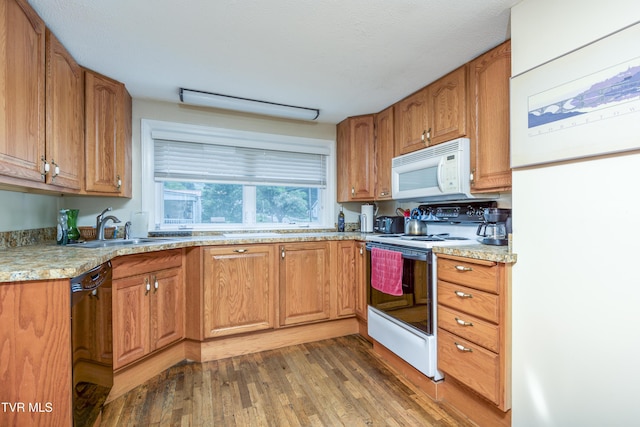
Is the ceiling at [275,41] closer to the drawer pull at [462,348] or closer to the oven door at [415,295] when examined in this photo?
the oven door at [415,295]

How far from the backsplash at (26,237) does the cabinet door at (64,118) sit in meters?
0.41

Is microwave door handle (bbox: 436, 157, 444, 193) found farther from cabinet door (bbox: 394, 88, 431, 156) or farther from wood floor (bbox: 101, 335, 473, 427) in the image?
wood floor (bbox: 101, 335, 473, 427)

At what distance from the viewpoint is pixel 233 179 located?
9.76 feet

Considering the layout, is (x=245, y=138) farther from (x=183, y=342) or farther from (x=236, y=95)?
(x=183, y=342)

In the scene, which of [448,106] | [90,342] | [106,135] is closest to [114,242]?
[106,135]

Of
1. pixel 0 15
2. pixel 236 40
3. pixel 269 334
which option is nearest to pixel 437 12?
pixel 236 40

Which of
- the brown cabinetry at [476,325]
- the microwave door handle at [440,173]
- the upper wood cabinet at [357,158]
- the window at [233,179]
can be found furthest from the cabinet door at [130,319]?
the microwave door handle at [440,173]

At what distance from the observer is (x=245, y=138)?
2986 mm

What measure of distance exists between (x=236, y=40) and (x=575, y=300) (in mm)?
2151

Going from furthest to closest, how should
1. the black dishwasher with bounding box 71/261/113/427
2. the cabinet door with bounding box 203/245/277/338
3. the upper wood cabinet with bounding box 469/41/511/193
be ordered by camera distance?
the cabinet door with bounding box 203/245/277/338, the upper wood cabinet with bounding box 469/41/511/193, the black dishwasher with bounding box 71/261/113/427

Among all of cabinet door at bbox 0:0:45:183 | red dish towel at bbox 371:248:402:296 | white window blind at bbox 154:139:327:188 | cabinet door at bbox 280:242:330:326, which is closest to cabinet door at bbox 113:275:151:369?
cabinet door at bbox 0:0:45:183

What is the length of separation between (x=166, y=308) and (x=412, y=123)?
94.7 inches

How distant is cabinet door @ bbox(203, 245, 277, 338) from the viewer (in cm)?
230

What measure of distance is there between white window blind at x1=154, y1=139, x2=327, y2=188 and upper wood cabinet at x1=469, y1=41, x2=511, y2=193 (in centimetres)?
172
